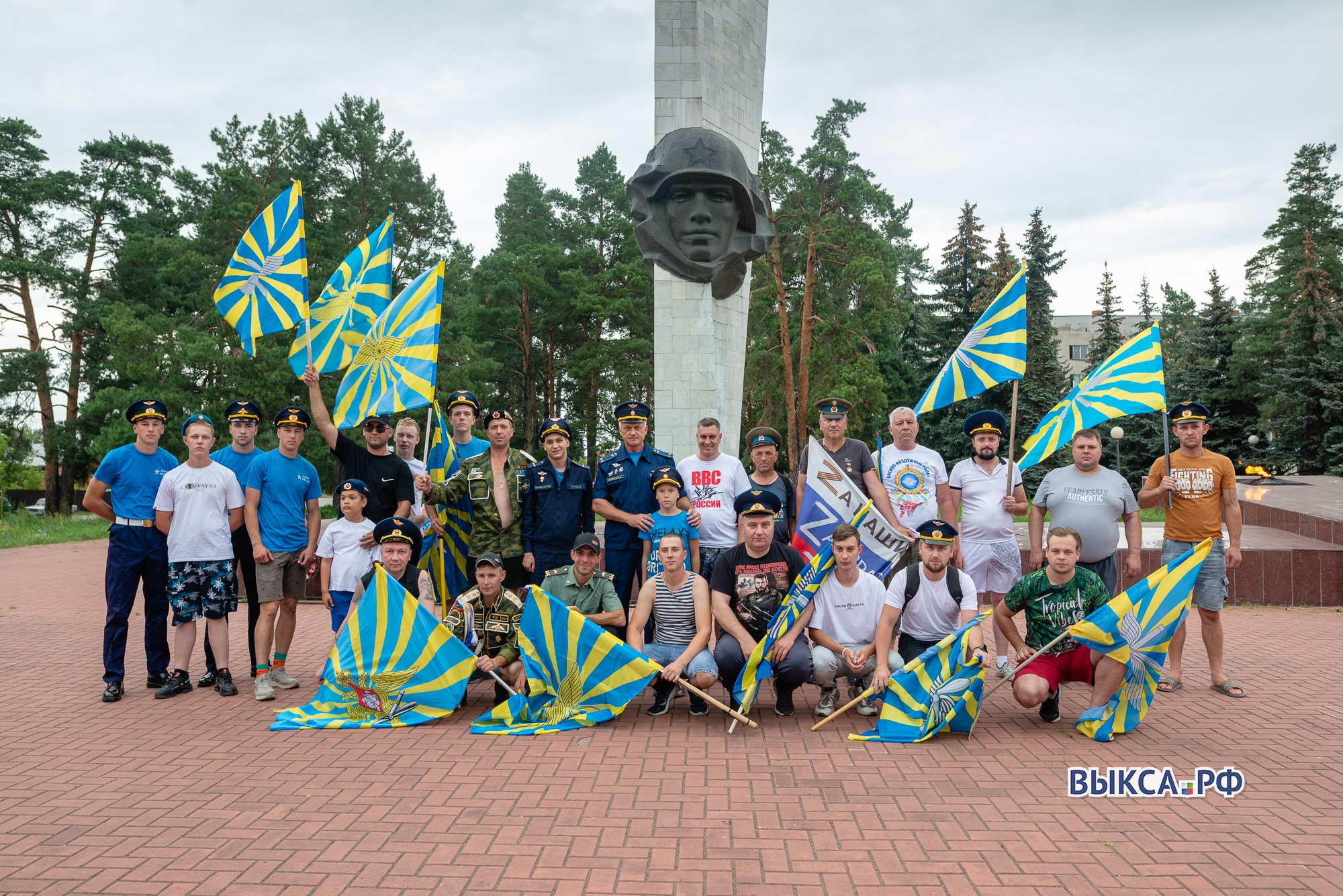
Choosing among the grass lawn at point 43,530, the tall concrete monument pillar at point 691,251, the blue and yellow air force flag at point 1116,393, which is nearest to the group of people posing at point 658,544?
the blue and yellow air force flag at point 1116,393

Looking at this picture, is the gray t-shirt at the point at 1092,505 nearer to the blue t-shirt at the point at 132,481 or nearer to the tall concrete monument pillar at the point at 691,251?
the tall concrete monument pillar at the point at 691,251

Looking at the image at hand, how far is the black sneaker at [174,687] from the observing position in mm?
5781

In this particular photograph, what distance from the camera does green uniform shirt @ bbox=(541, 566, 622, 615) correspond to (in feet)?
17.8

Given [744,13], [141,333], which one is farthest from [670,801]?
[141,333]

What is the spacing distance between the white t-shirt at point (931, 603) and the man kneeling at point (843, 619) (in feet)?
0.60

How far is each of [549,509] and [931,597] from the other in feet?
8.58

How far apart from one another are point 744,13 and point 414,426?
6.85 metres

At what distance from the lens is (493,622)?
210 inches

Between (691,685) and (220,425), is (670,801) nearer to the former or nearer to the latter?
(691,685)

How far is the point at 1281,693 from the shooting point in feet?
18.9

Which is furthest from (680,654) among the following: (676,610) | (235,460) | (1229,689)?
(1229,689)

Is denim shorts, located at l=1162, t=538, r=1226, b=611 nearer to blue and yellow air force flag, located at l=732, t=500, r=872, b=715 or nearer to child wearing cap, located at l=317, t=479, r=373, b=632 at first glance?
blue and yellow air force flag, located at l=732, t=500, r=872, b=715

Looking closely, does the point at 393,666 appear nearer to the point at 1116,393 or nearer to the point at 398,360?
the point at 398,360

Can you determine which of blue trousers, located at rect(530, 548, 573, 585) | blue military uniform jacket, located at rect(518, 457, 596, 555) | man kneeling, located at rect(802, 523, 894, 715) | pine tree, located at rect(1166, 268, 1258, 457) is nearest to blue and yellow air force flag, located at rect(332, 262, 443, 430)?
blue military uniform jacket, located at rect(518, 457, 596, 555)
